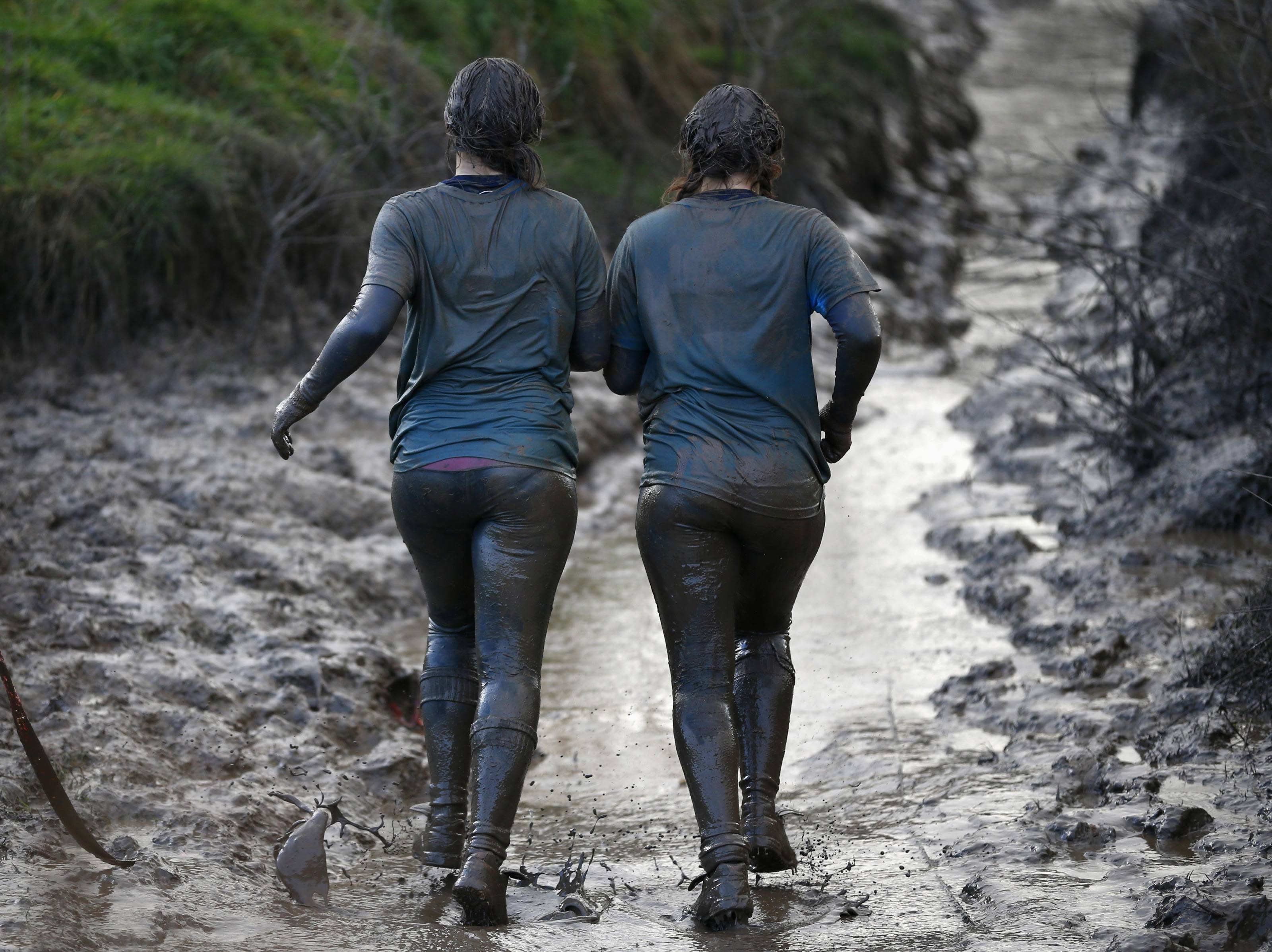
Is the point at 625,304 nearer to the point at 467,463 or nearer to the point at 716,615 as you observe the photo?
the point at 467,463

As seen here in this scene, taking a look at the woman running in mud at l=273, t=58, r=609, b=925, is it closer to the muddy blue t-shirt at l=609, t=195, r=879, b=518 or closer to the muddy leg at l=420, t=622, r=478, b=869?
the muddy leg at l=420, t=622, r=478, b=869

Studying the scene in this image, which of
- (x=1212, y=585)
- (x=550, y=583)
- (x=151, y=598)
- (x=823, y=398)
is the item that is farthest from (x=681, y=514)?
(x=823, y=398)

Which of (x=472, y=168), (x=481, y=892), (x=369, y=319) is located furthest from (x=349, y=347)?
(x=481, y=892)

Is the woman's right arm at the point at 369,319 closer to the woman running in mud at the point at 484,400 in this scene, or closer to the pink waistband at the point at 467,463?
the woman running in mud at the point at 484,400

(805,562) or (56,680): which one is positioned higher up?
(805,562)

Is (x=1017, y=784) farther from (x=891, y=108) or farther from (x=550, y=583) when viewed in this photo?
(x=891, y=108)

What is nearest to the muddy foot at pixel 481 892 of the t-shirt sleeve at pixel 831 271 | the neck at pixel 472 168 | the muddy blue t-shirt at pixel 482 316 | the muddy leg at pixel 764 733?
the muddy leg at pixel 764 733

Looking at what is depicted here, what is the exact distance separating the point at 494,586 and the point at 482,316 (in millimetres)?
662

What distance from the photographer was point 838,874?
3852mm

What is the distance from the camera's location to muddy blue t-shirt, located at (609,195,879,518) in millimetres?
3641

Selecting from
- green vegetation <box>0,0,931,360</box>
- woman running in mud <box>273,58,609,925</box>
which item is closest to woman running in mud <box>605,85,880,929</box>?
woman running in mud <box>273,58,609,925</box>

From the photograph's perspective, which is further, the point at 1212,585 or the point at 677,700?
the point at 1212,585

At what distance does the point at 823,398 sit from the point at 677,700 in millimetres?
7569

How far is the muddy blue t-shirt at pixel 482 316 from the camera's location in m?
3.65
